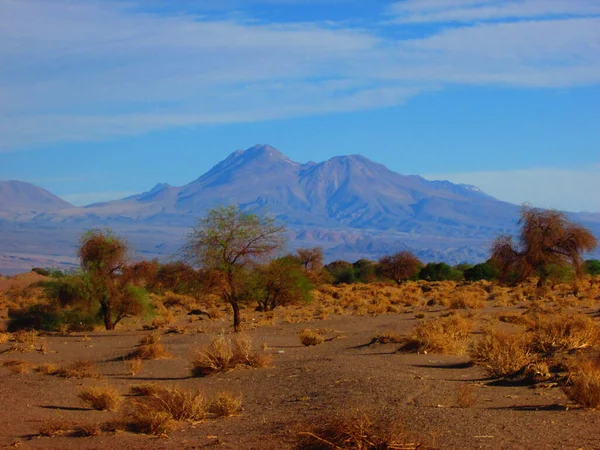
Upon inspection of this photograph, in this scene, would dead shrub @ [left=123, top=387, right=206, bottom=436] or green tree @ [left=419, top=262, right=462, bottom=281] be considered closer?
dead shrub @ [left=123, top=387, right=206, bottom=436]

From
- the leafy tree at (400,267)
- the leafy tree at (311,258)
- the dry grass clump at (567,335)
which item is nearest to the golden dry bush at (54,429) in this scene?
the dry grass clump at (567,335)

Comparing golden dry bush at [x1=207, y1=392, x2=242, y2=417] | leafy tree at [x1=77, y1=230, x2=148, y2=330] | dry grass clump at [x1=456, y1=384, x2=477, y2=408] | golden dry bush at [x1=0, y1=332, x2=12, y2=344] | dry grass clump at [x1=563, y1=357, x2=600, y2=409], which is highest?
leafy tree at [x1=77, y1=230, x2=148, y2=330]

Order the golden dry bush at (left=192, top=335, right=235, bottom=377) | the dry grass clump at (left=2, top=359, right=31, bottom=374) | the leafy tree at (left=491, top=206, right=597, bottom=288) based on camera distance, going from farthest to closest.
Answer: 1. the leafy tree at (left=491, top=206, right=597, bottom=288)
2. the dry grass clump at (left=2, top=359, right=31, bottom=374)
3. the golden dry bush at (left=192, top=335, right=235, bottom=377)

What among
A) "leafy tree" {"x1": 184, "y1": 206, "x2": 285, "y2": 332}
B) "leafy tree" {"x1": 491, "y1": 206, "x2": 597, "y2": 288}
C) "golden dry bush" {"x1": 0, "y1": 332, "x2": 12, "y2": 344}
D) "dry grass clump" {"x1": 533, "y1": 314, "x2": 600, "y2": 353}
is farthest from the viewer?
"leafy tree" {"x1": 491, "y1": 206, "x2": 597, "y2": 288}

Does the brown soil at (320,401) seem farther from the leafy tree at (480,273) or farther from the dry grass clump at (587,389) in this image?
the leafy tree at (480,273)

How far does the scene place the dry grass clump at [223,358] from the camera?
1819cm

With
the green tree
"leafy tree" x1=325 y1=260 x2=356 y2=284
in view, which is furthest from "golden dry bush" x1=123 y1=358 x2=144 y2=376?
"leafy tree" x1=325 y1=260 x2=356 y2=284

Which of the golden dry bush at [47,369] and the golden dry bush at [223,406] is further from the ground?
the golden dry bush at [223,406]

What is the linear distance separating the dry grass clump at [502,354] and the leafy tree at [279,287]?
62.7 feet

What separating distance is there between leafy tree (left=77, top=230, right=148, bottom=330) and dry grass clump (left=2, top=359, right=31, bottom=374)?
10500mm

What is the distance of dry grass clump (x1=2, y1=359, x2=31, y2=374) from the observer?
19406mm

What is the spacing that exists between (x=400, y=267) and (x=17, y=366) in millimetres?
52276

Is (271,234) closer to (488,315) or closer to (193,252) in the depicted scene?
(193,252)

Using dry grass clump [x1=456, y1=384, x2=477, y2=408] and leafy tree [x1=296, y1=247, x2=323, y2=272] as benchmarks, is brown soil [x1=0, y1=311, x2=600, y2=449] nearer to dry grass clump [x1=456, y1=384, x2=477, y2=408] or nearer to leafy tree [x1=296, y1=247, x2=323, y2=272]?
dry grass clump [x1=456, y1=384, x2=477, y2=408]
